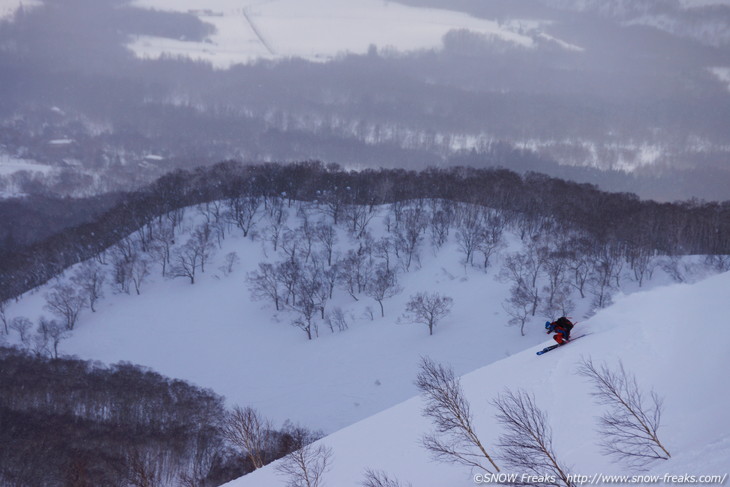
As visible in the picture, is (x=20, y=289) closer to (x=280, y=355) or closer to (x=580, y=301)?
(x=280, y=355)

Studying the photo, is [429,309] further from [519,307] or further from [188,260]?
[188,260]

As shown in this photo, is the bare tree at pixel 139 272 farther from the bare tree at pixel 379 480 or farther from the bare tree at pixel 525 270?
the bare tree at pixel 379 480

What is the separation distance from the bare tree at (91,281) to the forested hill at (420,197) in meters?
3.89

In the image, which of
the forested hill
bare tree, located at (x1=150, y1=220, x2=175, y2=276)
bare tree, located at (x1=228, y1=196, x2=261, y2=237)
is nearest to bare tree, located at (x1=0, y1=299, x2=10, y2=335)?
the forested hill

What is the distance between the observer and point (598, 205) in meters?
67.5

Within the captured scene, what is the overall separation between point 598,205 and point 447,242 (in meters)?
23.4

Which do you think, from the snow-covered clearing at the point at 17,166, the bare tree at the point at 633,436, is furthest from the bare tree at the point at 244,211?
the snow-covered clearing at the point at 17,166

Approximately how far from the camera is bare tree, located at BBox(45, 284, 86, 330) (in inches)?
2311

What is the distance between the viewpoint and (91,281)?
6353 centimetres

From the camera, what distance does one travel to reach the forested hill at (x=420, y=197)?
57.8 metres

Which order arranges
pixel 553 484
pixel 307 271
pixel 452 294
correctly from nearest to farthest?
pixel 553 484 < pixel 452 294 < pixel 307 271

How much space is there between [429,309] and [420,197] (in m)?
27.3

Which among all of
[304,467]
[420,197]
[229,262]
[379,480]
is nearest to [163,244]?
[229,262]

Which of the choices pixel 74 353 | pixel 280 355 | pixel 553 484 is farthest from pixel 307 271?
pixel 553 484
